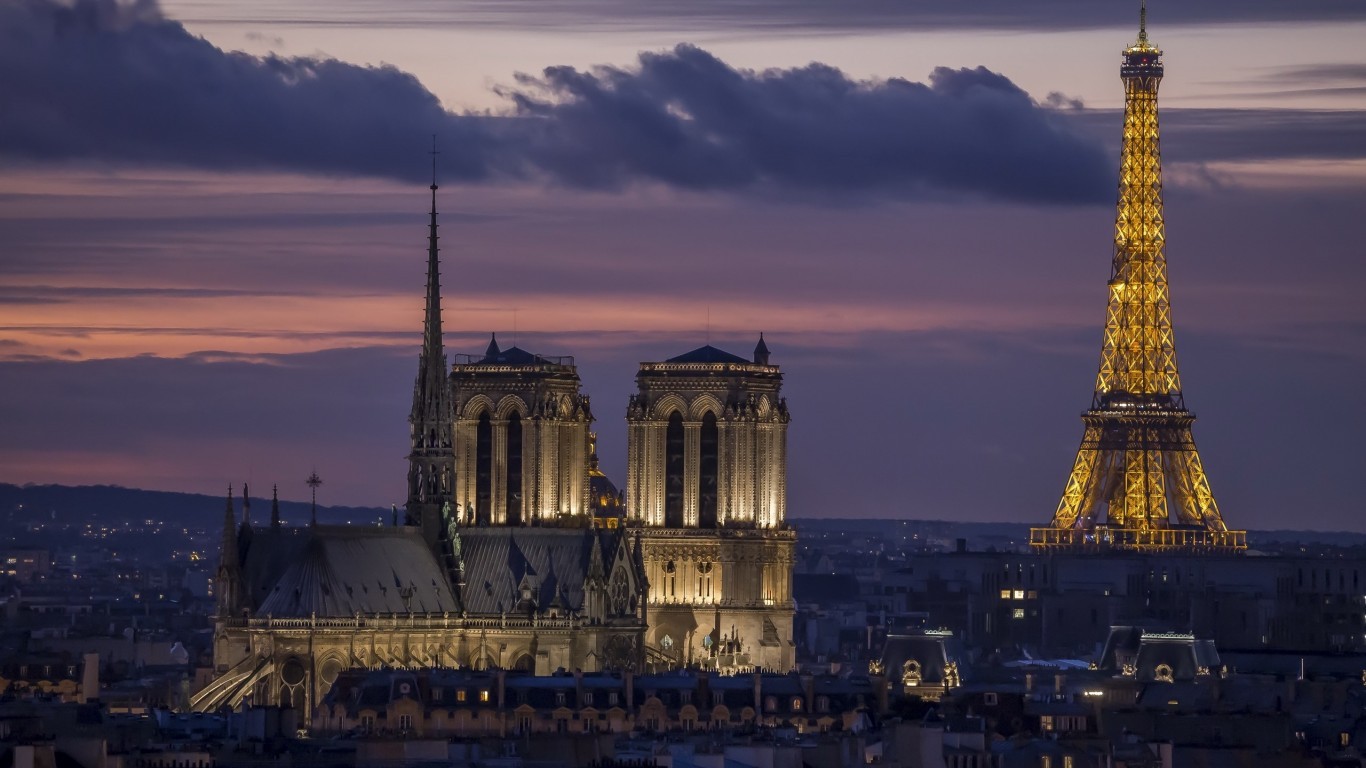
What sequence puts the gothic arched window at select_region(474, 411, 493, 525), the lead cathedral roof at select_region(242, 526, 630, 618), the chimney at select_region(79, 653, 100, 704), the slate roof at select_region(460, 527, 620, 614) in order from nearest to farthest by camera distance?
1. the chimney at select_region(79, 653, 100, 704)
2. the lead cathedral roof at select_region(242, 526, 630, 618)
3. the slate roof at select_region(460, 527, 620, 614)
4. the gothic arched window at select_region(474, 411, 493, 525)

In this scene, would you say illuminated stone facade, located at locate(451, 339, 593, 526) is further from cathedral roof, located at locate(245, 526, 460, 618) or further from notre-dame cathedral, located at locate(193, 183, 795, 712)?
cathedral roof, located at locate(245, 526, 460, 618)

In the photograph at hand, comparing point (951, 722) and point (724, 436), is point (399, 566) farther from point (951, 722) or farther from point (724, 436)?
point (951, 722)

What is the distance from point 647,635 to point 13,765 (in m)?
85.6

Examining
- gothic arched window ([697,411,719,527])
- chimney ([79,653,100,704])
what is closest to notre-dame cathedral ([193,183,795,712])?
gothic arched window ([697,411,719,527])

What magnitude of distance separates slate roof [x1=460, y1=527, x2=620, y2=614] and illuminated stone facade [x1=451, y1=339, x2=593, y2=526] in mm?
5755

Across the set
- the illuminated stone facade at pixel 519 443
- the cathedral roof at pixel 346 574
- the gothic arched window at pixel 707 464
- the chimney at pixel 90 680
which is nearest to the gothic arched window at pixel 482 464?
the illuminated stone facade at pixel 519 443

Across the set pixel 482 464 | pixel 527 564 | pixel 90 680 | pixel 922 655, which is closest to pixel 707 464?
pixel 482 464

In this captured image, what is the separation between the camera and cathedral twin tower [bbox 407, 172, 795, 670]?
7766 inches

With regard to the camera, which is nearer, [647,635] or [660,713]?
[660,713]

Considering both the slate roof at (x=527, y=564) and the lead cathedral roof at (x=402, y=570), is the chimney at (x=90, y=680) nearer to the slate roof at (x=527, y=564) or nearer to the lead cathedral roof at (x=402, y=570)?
the lead cathedral roof at (x=402, y=570)

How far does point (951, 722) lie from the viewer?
147750mm

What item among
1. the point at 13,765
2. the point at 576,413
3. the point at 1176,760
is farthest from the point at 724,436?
the point at 13,765

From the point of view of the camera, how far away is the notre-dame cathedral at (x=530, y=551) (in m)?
180

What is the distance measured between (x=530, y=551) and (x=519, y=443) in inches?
327
